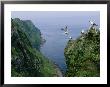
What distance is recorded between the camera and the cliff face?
2021 millimetres

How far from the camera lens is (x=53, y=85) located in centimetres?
202

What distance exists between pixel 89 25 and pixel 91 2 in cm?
13

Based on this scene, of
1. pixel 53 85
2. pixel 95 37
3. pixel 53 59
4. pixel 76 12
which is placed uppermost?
pixel 76 12

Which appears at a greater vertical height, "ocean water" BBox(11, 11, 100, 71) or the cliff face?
"ocean water" BBox(11, 11, 100, 71)

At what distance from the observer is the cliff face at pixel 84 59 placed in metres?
2.02

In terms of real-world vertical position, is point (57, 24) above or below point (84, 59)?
above

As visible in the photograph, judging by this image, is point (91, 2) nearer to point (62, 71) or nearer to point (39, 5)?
point (39, 5)

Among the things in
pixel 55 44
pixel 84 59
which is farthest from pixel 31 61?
pixel 84 59

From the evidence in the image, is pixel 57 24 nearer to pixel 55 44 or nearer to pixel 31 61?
pixel 55 44

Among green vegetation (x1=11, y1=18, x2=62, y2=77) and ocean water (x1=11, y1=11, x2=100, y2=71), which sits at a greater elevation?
ocean water (x1=11, y1=11, x2=100, y2=71)

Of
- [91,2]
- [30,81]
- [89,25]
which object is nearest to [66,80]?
[30,81]

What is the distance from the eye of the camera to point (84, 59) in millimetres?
2023

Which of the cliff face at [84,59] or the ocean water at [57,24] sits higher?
the ocean water at [57,24]

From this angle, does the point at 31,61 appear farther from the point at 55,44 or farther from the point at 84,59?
the point at 84,59
